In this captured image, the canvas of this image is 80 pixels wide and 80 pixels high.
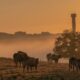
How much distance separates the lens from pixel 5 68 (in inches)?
3189

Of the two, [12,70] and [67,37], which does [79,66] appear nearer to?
[12,70]

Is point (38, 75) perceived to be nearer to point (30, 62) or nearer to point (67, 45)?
point (30, 62)

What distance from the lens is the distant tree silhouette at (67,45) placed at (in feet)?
430

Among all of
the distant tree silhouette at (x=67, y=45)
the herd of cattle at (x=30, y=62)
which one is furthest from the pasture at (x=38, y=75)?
the distant tree silhouette at (x=67, y=45)

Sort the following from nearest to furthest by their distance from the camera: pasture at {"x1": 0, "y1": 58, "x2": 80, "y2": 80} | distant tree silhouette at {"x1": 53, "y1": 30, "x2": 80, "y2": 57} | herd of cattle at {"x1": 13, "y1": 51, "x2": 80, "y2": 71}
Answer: pasture at {"x1": 0, "y1": 58, "x2": 80, "y2": 80}
herd of cattle at {"x1": 13, "y1": 51, "x2": 80, "y2": 71}
distant tree silhouette at {"x1": 53, "y1": 30, "x2": 80, "y2": 57}

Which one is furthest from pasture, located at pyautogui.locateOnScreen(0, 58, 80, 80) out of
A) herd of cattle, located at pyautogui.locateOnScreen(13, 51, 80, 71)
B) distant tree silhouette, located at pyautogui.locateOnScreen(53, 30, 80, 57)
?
distant tree silhouette, located at pyautogui.locateOnScreen(53, 30, 80, 57)

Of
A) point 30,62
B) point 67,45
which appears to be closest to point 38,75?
point 30,62

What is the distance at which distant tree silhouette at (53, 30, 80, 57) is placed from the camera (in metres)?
131

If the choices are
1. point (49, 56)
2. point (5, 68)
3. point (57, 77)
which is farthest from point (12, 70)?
point (49, 56)

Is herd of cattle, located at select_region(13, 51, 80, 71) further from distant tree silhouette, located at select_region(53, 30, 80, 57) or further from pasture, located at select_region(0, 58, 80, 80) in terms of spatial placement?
distant tree silhouette, located at select_region(53, 30, 80, 57)

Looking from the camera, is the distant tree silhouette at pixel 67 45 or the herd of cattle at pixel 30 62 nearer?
the herd of cattle at pixel 30 62

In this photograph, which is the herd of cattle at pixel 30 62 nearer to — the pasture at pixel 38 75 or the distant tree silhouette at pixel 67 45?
the pasture at pixel 38 75

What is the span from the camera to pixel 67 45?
133 metres

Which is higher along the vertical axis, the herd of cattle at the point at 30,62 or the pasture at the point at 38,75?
the herd of cattle at the point at 30,62
